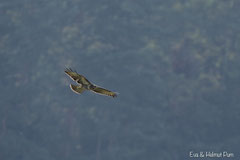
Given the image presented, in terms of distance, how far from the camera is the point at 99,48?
193500 mm

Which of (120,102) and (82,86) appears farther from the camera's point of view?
(120,102)

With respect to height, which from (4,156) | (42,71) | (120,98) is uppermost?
(42,71)

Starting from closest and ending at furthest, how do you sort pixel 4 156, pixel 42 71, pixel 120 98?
pixel 4 156, pixel 120 98, pixel 42 71

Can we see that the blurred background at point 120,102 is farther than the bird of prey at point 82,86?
Yes

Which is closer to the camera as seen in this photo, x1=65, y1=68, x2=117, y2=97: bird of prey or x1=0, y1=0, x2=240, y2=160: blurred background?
x1=65, y1=68, x2=117, y2=97: bird of prey

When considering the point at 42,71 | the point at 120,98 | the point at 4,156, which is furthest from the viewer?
the point at 42,71

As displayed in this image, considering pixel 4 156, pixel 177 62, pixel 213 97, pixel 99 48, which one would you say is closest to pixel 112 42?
pixel 99 48

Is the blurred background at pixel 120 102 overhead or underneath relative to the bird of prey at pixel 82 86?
overhead

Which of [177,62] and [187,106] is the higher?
[177,62]

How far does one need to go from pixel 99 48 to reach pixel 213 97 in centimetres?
3327

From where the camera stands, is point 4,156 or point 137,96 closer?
point 4,156

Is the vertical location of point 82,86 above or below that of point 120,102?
below

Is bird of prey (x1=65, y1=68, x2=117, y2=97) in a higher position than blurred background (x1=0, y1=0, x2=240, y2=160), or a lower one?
A: lower

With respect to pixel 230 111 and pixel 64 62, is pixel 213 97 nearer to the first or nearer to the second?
pixel 230 111
